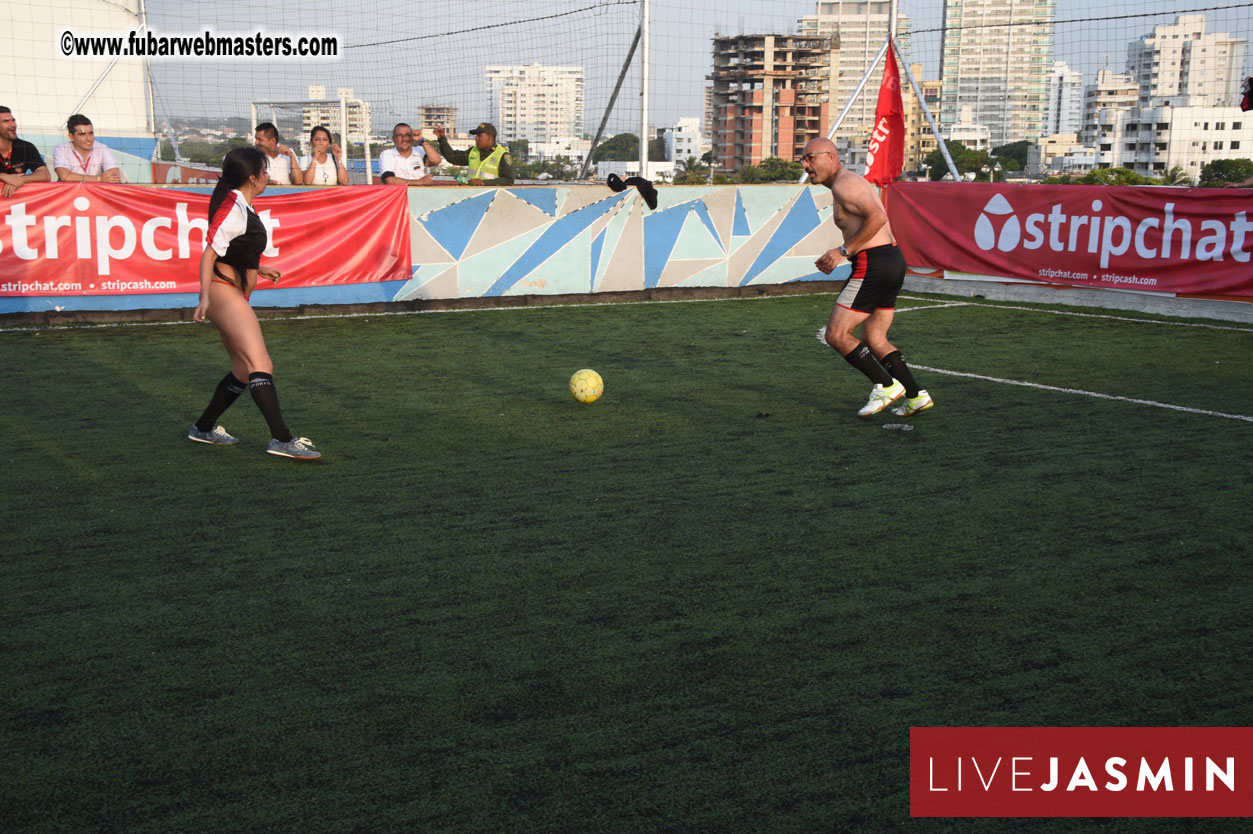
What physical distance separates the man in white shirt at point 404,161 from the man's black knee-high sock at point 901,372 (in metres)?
8.49

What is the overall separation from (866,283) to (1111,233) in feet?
24.3

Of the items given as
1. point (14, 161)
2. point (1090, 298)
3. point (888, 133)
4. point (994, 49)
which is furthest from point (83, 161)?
point (994, 49)

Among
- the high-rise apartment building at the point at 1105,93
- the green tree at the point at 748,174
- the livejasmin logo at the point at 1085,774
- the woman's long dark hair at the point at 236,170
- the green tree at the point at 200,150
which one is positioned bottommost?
the livejasmin logo at the point at 1085,774

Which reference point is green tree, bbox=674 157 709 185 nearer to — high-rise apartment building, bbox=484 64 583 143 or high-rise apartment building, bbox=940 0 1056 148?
high-rise apartment building, bbox=484 64 583 143

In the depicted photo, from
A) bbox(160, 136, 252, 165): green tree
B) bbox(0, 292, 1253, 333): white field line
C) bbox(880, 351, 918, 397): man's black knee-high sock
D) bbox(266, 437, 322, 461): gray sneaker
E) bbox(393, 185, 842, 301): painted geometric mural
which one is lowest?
Answer: bbox(266, 437, 322, 461): gray sneaker

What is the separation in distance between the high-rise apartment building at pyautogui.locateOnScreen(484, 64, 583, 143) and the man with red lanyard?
19.2 ft

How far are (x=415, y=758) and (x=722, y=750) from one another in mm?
866

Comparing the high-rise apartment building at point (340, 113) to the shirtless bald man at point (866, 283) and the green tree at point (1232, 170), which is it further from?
the green tree at point (1232, 170)

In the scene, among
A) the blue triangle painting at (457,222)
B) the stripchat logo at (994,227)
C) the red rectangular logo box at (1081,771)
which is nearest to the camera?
the red rectangular logo box at (1081,771)

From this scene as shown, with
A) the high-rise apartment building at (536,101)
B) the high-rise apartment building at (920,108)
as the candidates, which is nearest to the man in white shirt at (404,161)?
the high-rise apartment building at (536,101)

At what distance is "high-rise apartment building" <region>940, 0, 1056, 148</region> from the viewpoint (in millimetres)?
17047

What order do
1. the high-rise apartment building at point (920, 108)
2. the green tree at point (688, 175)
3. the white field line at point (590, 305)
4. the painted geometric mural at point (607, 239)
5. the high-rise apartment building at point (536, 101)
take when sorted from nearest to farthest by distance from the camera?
1. the white field line at point (590, 305)
2. the painted geometric mural at point (607, 239)
3. the high-rise apartment building at point (536, 101)
4. the green tree at point (688, 175)
5. the high-rise apartment building at point (920, 108)

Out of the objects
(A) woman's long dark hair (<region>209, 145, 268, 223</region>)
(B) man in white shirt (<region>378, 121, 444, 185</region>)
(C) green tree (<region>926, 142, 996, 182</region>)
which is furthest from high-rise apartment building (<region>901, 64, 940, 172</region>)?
(A) woman's long dark hair (<region>209, 145, 268, 223</region>)

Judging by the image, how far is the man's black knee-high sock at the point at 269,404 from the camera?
22.1 ft
